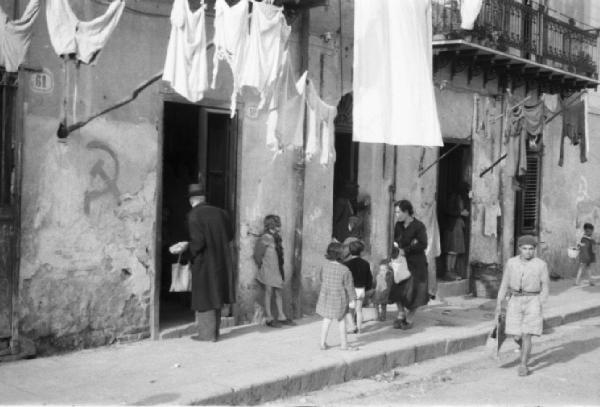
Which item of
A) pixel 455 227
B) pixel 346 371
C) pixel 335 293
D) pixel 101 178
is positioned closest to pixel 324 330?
pixel 335 293

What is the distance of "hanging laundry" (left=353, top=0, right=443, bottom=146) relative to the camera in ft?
28.1

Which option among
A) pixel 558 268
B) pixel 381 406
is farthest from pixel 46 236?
pixel 558 268

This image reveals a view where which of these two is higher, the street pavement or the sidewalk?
the sidewalk

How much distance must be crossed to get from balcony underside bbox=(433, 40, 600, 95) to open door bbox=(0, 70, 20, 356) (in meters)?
7.01

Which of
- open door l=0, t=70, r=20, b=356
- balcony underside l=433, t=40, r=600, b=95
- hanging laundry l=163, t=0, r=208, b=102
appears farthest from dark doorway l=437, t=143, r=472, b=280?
open door l=0, t=70, r=20, b=356

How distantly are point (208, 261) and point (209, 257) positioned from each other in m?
0.04

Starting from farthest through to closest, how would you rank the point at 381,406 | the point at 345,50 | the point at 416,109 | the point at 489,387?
the point at 345,50, the point at 416,109, the point at 489,387, the point at 381,406

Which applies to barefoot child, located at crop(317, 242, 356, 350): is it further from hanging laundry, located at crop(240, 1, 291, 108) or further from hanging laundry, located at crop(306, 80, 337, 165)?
hanging laundry, located at crop(240, 1, 291, 108)

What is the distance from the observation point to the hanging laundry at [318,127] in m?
8.54

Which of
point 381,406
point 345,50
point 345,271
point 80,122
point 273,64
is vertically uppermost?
point 345,50

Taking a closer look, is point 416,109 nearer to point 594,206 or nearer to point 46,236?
point 46,236

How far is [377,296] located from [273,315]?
54.3 inches

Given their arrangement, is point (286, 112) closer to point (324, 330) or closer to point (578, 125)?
point (324, 330)

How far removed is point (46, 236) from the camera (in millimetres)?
7320
